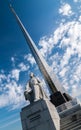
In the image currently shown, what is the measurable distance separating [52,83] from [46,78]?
1193 mm

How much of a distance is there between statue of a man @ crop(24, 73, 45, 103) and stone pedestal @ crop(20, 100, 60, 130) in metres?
0.56

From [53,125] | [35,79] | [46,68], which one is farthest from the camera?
[46,68]

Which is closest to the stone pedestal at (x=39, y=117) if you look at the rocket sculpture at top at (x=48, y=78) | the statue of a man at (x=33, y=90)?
the statue of a man at (x=33, y=90)

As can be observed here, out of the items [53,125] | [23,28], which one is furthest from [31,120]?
[23,28]

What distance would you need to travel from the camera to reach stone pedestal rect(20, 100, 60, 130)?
10.3 metres

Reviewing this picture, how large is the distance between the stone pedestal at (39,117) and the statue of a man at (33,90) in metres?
0.56

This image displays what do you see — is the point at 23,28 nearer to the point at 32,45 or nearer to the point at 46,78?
the point at 32,45

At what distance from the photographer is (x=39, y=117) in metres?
10.6

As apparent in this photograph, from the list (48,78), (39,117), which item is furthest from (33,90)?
(48,78)

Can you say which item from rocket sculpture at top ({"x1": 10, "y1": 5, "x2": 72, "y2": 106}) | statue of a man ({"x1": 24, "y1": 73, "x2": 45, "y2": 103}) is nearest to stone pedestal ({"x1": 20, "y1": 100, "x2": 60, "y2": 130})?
statue of a man ({"x1": 24, "y1": 73, "x2": 45, "y2": 103})

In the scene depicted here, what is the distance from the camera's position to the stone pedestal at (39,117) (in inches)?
407

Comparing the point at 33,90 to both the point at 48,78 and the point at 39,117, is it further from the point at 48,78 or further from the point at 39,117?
the point at 48,78

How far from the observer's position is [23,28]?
3262 centimetres

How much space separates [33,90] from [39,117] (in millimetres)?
1664
